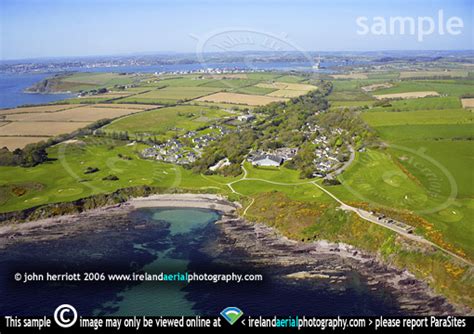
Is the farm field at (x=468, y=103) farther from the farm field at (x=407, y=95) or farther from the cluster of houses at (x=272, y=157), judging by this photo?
the cluster of houses at (x=272, y=157)

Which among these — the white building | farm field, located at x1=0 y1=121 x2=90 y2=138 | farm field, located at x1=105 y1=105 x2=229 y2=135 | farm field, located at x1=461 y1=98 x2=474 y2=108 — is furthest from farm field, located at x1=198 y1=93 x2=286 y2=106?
the white building

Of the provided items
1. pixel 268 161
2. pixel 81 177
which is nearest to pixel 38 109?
pixel 81 177

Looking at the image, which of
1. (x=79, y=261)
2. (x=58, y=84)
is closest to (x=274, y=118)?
(x=79, y=261)

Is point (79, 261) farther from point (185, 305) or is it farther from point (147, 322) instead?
point (147, 322)

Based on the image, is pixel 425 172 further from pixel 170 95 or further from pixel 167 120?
pixel 170 95

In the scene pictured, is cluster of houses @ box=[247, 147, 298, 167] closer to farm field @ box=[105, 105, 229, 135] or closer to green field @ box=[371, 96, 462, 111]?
farm field @ box=[105, 105, 229, 135]

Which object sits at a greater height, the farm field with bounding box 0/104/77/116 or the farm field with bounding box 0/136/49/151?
the farm field with bounding box 0/104/77/116
